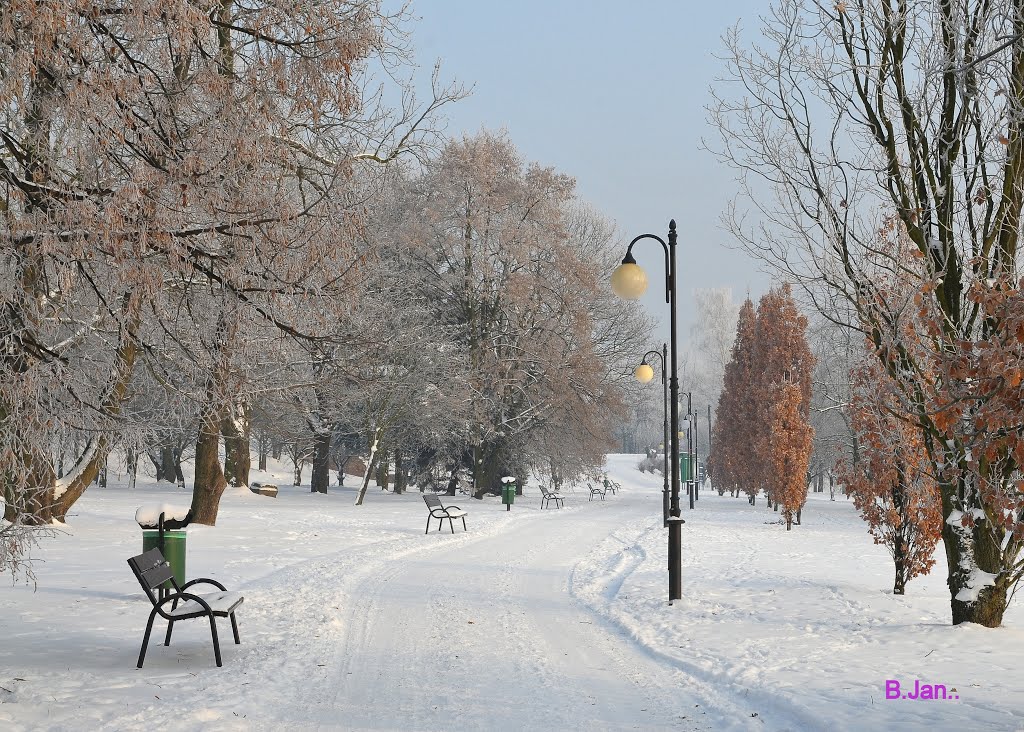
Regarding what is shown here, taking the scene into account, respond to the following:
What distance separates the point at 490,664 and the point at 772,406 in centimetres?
2409

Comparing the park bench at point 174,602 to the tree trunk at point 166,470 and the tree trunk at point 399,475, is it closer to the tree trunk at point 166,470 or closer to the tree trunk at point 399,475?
the tree trunk at point 399,475

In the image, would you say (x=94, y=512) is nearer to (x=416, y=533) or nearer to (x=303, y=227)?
(x=416, y=533)

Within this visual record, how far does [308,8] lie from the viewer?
22.5 ft

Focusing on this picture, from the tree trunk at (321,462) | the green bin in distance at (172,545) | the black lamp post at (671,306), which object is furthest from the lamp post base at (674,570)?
the tree trunk at (321,462)

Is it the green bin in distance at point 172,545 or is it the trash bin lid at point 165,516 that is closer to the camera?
the trash bin lid at point 165,516

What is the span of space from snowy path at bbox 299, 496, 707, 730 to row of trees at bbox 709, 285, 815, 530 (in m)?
16.4

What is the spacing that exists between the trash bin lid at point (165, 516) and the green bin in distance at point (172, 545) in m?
0.12

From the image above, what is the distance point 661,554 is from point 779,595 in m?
5.23

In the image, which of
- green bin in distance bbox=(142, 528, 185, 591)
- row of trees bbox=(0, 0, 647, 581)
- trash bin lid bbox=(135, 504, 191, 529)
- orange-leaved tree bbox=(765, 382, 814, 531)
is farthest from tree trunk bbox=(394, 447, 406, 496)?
row of trees bbox=(0, 0, 647, 581)

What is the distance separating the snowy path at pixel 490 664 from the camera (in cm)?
591

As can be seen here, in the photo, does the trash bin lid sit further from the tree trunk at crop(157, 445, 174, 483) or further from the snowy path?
the tree trunk at crop(157, 445, 174, 483)

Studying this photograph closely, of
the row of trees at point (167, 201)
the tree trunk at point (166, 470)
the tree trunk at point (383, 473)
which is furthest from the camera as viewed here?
the tree trunk at point (383, 473)

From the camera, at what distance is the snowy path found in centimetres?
591

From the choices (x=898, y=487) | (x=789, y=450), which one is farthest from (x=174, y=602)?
(x=789, y=450)
